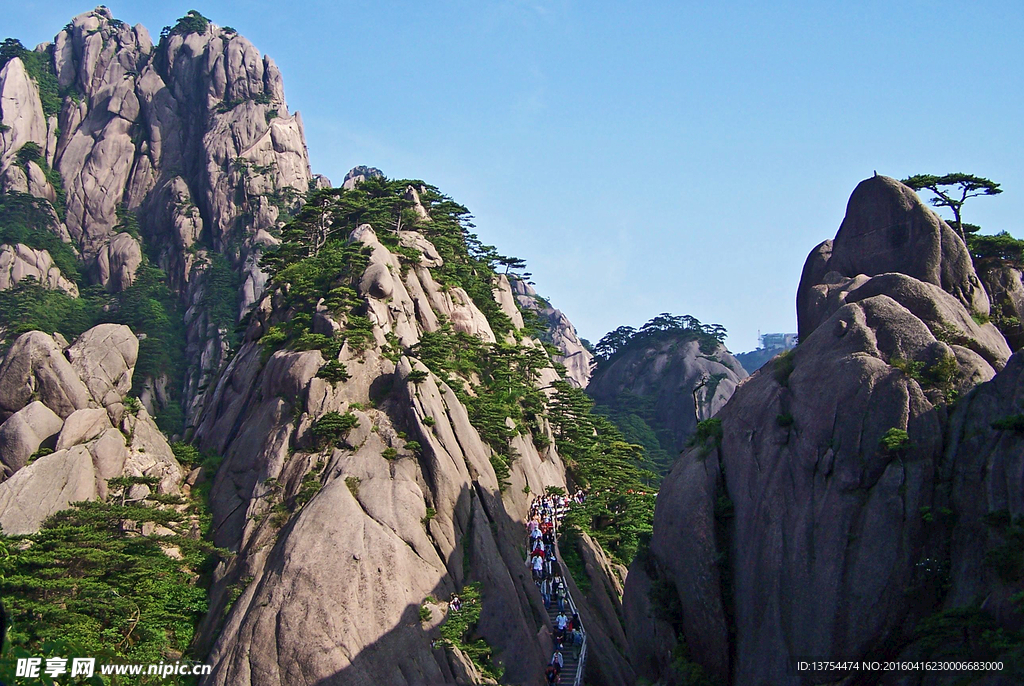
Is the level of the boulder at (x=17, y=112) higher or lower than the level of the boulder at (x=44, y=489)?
higher

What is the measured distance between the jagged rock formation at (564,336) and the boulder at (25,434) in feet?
223

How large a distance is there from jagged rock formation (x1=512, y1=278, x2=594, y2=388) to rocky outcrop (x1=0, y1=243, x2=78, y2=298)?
5056 cm

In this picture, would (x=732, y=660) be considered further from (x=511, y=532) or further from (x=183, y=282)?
(x=183, y=282)

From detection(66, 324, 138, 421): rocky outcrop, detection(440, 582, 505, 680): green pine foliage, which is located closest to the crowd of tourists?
detection(440, 582, 505, 680): green pine foliage

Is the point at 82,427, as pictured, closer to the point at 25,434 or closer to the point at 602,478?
the point at 25,434

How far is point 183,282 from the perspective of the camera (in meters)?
77.8

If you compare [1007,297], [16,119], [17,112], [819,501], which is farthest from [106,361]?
[17,112]

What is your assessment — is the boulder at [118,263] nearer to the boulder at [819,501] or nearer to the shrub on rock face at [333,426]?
the shrub on rock face at [333,426]

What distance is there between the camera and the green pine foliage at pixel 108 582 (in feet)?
89.3

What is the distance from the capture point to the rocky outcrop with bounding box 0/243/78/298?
2702 inches

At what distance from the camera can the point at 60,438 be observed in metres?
35.3

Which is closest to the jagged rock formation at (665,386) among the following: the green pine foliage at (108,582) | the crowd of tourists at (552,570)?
the crowd of tourists at (552,570)

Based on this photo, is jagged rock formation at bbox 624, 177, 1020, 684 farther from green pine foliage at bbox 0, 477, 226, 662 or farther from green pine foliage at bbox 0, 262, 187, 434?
green pine foliage at bbox 0, 262, 187, 434

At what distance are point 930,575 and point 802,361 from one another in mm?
8123
